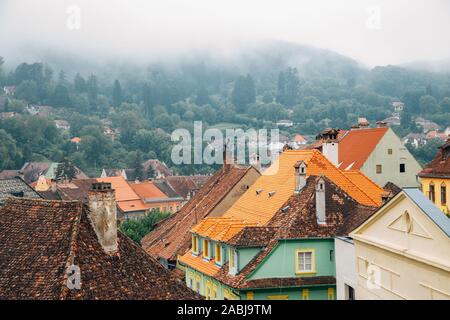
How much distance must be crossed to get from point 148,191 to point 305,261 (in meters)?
76.1

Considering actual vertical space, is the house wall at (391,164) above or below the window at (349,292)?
above

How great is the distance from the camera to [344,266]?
80.0 feet

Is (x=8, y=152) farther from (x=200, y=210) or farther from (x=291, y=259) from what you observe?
(x=291, y=259)

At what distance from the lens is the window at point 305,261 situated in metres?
25.9

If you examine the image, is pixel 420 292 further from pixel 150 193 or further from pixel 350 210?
pixel 150 193

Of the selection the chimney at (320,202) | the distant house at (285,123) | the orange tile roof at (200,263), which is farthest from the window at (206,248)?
the distant house at (285,123)

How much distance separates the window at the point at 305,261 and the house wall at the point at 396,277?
3.60 metres

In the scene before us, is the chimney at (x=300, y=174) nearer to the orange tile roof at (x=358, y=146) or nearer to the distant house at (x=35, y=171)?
the orange tile roof at (x=358, y=146)

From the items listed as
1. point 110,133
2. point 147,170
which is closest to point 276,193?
point 147,170

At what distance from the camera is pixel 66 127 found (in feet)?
652

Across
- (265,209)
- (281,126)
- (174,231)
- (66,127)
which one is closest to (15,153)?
(66,127)

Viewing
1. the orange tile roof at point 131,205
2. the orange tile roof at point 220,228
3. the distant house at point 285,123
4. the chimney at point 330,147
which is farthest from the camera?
the distant house at point 285,123

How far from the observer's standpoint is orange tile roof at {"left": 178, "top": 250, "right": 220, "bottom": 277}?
1110 inches
